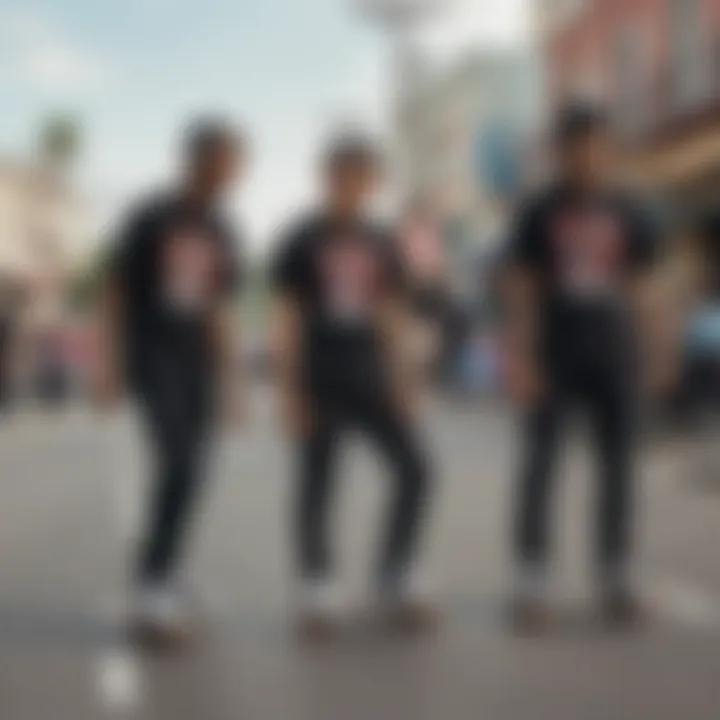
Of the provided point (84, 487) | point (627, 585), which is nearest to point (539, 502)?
point (627, 585)

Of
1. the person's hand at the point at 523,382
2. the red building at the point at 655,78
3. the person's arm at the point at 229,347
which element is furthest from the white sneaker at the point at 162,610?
the red building at the point at 655,78

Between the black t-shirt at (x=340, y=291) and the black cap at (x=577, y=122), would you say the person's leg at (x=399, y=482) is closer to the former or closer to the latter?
the black t-shirt at (x=340, y=291)

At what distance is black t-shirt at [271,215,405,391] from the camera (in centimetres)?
211

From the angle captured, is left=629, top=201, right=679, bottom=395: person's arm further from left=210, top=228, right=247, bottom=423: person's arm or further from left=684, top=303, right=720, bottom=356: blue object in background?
left=210, top=228, right=247, bottom=423: person's arm

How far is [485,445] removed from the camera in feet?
7.22

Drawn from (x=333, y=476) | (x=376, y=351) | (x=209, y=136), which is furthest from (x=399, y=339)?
(x=209, y=136)

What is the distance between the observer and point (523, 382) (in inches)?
88.6

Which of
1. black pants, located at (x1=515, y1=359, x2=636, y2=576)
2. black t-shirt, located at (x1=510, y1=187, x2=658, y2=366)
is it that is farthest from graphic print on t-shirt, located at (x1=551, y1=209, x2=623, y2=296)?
black pants, located at (x1=515, y1=359, x2=636, y2=576)

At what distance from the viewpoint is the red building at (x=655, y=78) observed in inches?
78.7

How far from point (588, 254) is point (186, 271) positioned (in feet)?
1.18

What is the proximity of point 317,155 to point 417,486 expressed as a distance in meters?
0.56

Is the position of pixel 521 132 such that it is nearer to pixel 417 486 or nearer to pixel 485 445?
pixel 485 445

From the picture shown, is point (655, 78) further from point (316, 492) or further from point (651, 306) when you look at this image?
point (316, 492)

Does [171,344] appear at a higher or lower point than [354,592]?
higher
